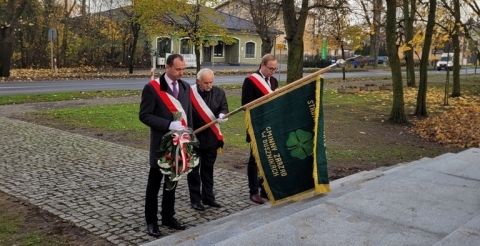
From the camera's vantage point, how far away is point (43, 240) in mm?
5395

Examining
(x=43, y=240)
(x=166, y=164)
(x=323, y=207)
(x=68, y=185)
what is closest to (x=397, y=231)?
(x=323, y=207)

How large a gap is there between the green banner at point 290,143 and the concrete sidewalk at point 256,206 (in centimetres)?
25

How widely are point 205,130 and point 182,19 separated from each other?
95.2 feet

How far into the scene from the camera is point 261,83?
6.70 metres

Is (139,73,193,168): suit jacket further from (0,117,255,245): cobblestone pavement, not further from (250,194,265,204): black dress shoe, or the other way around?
(250,194,265,204): black dress shoe

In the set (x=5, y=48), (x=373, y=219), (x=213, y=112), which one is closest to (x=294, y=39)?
(x=213, y=112)

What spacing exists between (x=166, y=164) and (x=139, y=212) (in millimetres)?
1232

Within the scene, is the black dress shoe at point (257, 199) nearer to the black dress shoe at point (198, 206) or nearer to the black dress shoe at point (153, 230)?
the black dress shoe at point (198, 206)

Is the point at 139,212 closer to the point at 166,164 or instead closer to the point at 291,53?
the point at 166,164

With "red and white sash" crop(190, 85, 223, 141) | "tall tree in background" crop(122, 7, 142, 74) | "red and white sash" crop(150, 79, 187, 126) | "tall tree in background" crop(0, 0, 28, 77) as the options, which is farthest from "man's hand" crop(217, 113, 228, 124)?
"tall tree in background" crop(122, 7, 142, 74)

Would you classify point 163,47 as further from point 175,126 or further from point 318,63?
point 175,126

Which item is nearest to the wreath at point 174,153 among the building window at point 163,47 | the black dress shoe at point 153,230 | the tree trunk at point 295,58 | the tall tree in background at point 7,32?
the black dress shoe at point 153,230

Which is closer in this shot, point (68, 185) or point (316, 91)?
point (316, 91)

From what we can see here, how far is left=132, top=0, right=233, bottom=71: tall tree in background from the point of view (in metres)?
31.6
